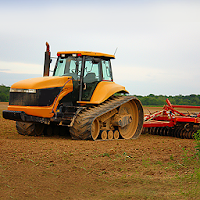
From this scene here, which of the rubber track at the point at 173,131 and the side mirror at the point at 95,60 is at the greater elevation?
the side mirror at the point at 95,60

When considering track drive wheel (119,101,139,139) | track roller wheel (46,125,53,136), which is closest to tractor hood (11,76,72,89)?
track roller wheel (46,125,53,136)

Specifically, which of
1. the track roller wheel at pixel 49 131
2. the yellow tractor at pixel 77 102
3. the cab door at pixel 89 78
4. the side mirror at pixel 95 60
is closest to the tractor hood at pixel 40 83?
the yellow tractor at pixel 77 102

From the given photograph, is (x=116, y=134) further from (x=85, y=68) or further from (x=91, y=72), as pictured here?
(x=85, y=68)

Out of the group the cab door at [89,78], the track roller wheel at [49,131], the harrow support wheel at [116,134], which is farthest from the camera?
the track roller wheel at [49,131]

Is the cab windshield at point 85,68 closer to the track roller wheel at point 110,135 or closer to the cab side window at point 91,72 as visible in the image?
the cab side window at point 91,72

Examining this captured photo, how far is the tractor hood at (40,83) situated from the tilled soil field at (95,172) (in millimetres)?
1950

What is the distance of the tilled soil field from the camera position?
5707 millimetres

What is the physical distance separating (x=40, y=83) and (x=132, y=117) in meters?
4.48

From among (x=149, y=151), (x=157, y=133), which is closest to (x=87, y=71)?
(x=149, y=151)

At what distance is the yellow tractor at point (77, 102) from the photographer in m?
10.3

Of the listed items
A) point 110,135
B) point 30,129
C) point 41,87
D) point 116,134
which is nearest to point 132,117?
point 116,134

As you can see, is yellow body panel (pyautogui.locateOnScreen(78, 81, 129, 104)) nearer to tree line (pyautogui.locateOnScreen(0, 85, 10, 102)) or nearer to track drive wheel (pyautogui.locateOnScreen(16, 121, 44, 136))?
track drive wheel (pyautogui.locateOnScreen(16, 121, 44, 136))

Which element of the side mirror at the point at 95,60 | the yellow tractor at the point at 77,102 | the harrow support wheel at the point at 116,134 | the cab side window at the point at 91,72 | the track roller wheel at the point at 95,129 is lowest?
the harrow support wheel at the point at 116,134

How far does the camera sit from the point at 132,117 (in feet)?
43.2
